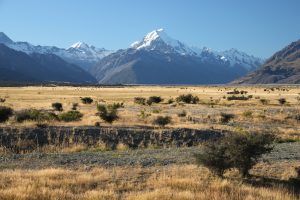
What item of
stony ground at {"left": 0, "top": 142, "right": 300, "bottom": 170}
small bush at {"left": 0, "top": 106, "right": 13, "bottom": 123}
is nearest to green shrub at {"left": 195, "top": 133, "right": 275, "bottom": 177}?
stony ground at {"left": 0, "top": 142, "right": 300, "bottom": 170}

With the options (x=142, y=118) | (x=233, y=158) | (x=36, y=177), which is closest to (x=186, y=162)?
(x=233, y=158)

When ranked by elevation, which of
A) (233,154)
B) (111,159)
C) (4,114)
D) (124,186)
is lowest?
(111,159)

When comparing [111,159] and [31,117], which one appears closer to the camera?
[111,159]

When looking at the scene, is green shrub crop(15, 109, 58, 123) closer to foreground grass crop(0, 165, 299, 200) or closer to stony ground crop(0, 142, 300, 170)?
stony ground crop(0, 142, 300, 170)

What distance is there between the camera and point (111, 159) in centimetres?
2336

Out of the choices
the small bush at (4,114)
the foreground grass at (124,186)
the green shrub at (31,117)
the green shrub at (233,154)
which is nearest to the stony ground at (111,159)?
the foreground grass at (124,186)

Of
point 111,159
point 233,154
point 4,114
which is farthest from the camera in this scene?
point 4,114

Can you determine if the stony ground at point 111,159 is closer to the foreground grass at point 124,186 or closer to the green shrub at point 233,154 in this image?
the foreground grass at point 124,186

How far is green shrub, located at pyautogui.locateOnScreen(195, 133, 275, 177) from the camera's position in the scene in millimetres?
19281

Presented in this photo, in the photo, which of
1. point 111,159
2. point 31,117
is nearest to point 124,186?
point 111,159

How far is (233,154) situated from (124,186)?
196 inches

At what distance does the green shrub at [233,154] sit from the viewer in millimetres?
19281

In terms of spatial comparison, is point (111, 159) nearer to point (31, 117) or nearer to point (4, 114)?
point (4, 114)

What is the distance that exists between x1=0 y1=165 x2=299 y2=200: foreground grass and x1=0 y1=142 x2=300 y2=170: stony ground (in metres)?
2.05
